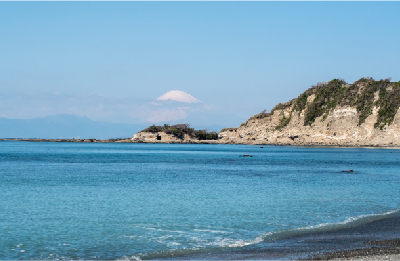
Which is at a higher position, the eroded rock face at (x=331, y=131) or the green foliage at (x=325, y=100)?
the green foliage at (x=325, y=100)

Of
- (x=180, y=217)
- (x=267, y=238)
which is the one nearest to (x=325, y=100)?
(x=180, y=217)

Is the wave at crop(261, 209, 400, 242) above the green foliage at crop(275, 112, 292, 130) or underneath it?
underneath

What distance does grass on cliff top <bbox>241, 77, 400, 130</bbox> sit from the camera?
11850cm

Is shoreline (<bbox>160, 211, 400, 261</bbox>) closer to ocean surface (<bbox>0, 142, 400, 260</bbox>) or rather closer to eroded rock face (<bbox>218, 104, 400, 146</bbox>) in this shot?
ocean surface (<bbox>0, 142, 400, 260</bbox>)

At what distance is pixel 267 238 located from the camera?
59.5 ft

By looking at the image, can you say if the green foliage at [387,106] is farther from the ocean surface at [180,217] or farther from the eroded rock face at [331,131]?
the ocean surface at [180,217]

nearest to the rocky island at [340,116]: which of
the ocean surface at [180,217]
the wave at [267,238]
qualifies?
the ocean surface at [180,217]

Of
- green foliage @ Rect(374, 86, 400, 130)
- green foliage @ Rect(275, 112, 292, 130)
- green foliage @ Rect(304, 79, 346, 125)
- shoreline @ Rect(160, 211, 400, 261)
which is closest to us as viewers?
shoreline @ Rect(160, 211, 400, 261)

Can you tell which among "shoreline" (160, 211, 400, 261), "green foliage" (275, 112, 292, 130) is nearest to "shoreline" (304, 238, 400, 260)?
"shoreline" (160, 211, 400, 261)

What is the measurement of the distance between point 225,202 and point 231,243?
32.9 feet

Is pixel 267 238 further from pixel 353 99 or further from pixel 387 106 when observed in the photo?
pixel 353 99

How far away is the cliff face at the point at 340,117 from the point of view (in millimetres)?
118875

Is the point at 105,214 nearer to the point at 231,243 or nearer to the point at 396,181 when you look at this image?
the point at 231,243

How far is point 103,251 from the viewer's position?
52.7ft
